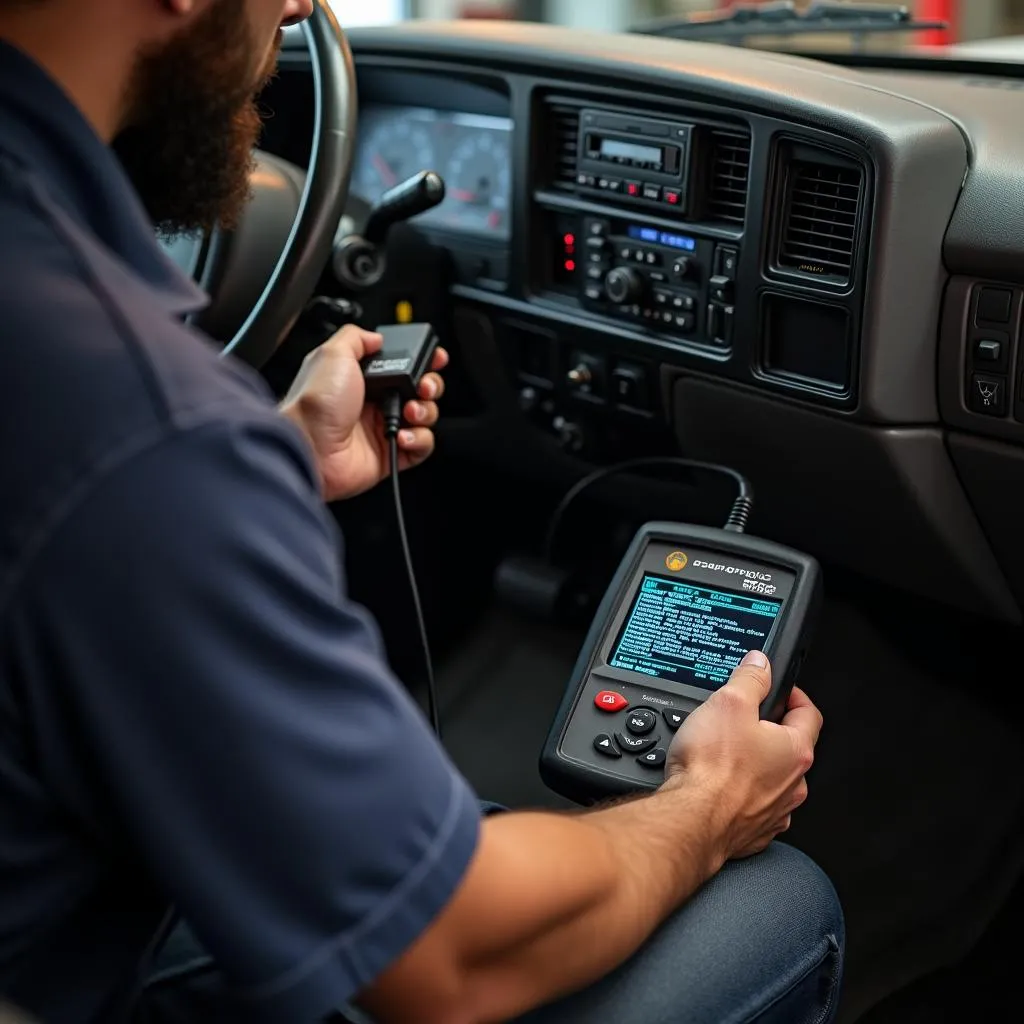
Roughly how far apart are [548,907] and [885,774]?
1114 mm

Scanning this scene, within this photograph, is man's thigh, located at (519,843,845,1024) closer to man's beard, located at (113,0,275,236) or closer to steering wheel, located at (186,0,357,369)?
man's beard, located at (113,0,275,236)

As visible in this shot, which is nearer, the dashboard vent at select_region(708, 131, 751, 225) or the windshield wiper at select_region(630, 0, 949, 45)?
the dashboard vent at select_region(708, 131, 751, 225)

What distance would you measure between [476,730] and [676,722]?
2.82ft

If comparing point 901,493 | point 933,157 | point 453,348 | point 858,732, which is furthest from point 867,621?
point 933,157

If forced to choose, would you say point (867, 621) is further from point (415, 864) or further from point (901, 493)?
point (415, 864)

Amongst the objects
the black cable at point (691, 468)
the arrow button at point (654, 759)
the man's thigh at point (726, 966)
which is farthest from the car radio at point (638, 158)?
the man's thigh at point (726, 966)

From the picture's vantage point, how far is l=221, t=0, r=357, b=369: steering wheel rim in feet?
4.03

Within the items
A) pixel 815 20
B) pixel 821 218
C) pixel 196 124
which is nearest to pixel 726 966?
pixel 196 124

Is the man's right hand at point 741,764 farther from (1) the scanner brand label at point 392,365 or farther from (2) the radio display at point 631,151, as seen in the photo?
(2) the radio display at point 631,151

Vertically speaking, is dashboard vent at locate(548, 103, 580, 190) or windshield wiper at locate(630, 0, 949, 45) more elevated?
windshield wiper at locate(630, 0, 949, 45)

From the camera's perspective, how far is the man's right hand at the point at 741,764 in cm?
88

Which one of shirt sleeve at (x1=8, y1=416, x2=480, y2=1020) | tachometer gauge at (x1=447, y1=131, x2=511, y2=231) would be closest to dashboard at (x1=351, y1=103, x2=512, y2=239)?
tachometer gauge at (x1=447, y1=131, x2=511, y2=231)

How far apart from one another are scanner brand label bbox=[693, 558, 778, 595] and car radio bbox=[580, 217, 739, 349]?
0.32 meters

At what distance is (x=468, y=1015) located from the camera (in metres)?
0.68
